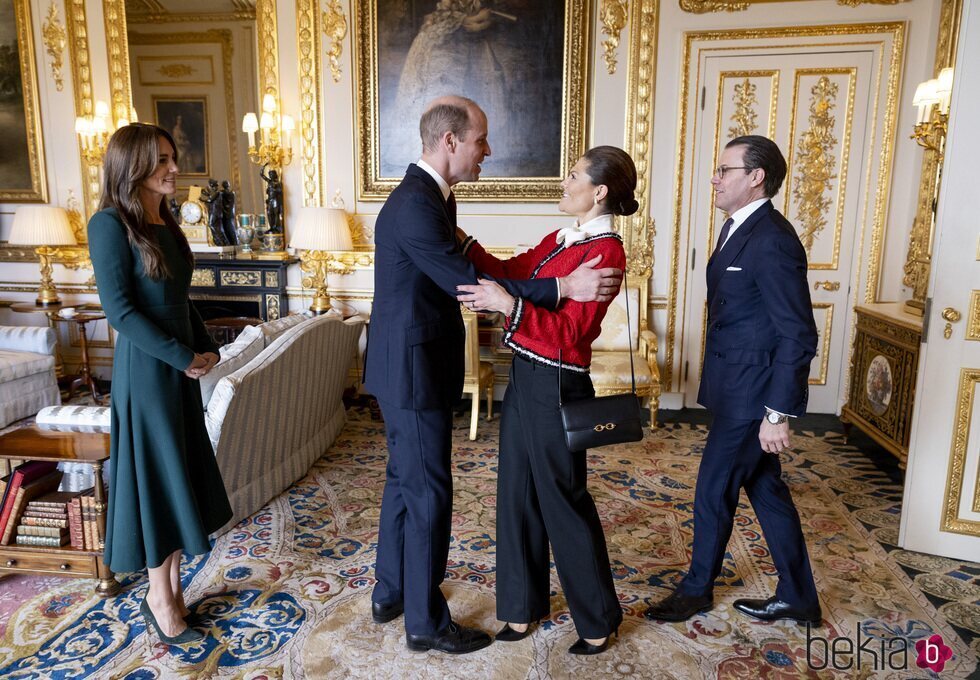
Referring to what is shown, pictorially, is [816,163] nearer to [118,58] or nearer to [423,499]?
[423,499]

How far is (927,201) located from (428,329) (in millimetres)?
4230

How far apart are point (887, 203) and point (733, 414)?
3.64 metres

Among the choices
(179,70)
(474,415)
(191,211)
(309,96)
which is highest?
(179,70)

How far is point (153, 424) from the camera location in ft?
6.97

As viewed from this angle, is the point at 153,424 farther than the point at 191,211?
No

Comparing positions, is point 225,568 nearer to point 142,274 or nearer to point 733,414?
point 142,274

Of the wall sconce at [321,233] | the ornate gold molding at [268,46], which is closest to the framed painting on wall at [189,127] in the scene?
the ornate gold molding at [268,46]

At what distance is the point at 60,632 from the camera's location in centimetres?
235

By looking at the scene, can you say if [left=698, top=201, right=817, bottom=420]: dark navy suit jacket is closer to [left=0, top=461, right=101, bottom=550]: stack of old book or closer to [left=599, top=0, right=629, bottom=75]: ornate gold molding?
[left=0, top=461, right=101, bottom=550]: stack of old book

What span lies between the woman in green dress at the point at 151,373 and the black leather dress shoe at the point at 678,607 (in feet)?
5.34

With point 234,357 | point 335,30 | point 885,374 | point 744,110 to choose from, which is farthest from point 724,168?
point 335,30

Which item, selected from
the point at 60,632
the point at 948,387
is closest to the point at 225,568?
the point at 60,632

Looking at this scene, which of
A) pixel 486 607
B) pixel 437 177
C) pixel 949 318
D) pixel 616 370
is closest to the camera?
pixel 437 177

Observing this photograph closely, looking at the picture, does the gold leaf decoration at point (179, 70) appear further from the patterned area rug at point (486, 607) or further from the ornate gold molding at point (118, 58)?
the patterned area rug at point (486, 607)
